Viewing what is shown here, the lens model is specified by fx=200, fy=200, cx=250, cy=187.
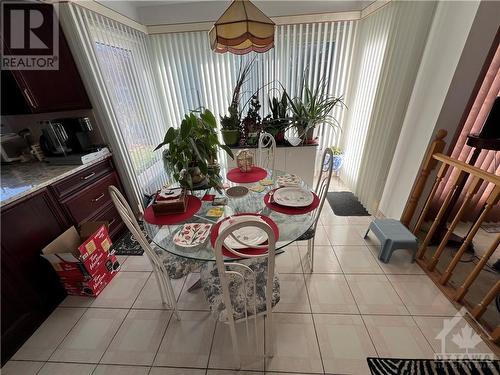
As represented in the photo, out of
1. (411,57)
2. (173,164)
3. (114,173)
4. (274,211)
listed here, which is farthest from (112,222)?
(411,57)

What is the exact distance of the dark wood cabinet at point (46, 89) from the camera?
1.60 m

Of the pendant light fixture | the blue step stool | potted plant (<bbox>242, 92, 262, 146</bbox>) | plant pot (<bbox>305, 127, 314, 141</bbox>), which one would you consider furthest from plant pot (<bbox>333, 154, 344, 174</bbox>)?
the pendant light fixture

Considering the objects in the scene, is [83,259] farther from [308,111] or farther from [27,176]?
[308,111]

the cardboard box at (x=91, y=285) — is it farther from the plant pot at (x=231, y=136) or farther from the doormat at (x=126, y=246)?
the plant pot at (x=231, y=136)

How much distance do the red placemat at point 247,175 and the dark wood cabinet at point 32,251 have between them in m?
1.32

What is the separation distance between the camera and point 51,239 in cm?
151

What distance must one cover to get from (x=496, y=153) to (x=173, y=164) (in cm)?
270

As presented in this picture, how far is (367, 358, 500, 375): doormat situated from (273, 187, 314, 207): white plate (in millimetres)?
973

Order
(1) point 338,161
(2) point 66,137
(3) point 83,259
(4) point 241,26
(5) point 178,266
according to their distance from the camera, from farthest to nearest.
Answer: (1) point 338,161, (2) point 66,137, (3) point 83,259, (5) point 178,266, (4) point 241,26

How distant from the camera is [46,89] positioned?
5.64 ft

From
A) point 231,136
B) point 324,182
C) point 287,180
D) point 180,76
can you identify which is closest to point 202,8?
point 180,76

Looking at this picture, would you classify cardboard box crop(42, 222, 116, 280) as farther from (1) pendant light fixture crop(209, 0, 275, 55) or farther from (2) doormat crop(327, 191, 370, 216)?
(2) doormat crop(327, 191, 370, 216)

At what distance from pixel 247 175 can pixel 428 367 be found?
1640 mm

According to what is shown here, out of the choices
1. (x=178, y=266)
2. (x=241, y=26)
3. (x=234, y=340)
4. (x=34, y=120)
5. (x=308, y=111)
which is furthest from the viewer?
(x=308, y=111)
